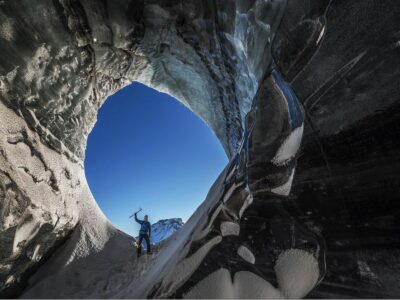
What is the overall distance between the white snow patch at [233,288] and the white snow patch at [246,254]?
8 cm

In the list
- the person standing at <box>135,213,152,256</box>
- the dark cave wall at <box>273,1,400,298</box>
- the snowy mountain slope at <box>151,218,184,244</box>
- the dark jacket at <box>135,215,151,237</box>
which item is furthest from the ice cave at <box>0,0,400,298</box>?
the snowy mountain slope at <box>151,218,184,244</box>

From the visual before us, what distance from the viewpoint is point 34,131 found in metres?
2.71

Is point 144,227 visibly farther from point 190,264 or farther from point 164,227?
point 164,227

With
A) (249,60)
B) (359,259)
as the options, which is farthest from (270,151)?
(249,60)

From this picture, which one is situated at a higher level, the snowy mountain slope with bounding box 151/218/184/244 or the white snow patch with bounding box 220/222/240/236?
the snowy mountain slope with bounding box 151/218/184/244

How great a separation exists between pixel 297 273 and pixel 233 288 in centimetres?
40

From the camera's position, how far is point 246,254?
5.45ft

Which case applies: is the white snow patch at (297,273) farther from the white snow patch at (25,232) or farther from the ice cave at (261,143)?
the white snow patch at (25,232)

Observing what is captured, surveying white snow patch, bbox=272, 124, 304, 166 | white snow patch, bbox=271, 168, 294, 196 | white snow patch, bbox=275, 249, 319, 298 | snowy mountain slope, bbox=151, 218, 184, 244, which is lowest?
white snow patch, bbox=275, 249, 319, 298

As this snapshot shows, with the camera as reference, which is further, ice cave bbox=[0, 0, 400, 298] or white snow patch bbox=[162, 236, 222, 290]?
white snow patch bbox=[162, 236, 222, 290]

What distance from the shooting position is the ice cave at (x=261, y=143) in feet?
4.49

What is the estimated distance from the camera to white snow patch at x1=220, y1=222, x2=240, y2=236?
67.4 inches

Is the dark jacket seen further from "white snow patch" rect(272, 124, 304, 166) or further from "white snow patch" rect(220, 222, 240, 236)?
"white snow patch" rect(272, 124, 304, 166)

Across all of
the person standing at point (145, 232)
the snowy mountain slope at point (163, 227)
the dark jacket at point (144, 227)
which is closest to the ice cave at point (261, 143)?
the person standing at point (145, 232)
